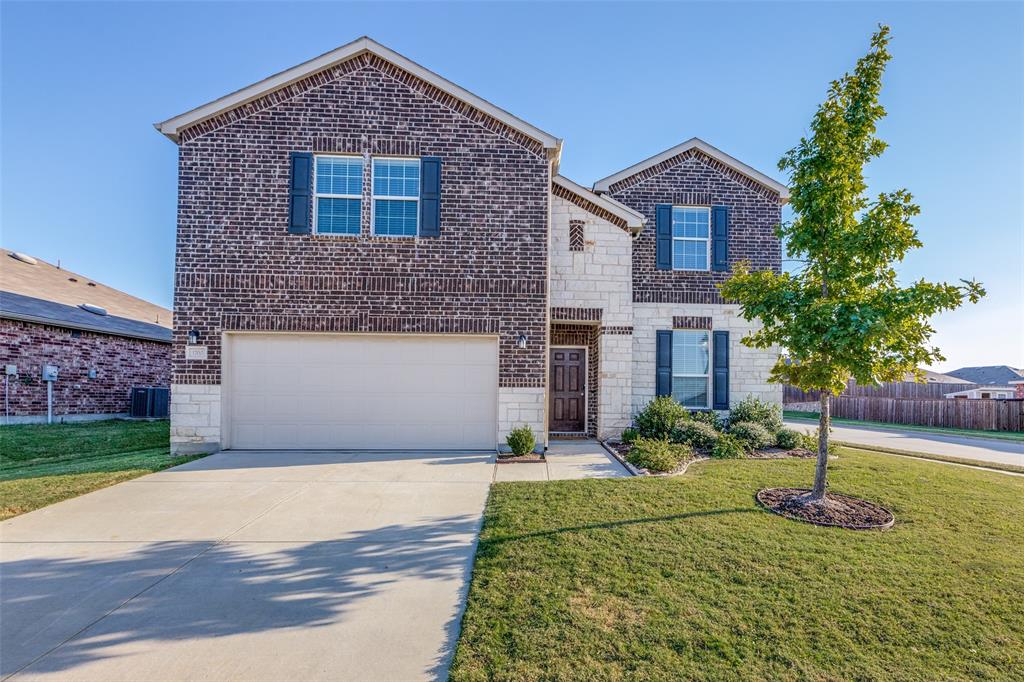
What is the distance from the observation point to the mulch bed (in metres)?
5.72

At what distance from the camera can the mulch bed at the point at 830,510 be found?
5723 millimetres

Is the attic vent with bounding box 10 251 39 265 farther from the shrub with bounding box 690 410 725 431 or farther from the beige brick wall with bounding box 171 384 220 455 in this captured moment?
the shrub with bounding box 690 410 725 431

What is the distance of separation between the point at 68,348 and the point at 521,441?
47.6 ft

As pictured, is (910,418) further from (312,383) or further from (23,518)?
(23,518)

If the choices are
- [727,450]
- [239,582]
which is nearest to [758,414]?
[727,450]

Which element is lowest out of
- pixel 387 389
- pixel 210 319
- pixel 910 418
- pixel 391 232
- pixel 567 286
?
→ pixel 910 418

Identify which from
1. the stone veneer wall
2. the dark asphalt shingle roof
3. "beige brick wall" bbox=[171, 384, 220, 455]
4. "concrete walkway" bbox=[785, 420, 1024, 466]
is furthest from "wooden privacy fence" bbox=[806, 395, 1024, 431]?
the dark asphalt shingle roof

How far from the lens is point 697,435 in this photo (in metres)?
10.2

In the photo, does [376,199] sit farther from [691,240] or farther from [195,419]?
[691,240]

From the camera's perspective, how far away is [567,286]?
11.2 m

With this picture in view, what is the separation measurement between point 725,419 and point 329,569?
10.4 m

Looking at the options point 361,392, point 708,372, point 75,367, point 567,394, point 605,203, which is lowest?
point 567,394

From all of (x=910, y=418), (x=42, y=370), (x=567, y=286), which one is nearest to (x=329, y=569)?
(x=567, y=286)

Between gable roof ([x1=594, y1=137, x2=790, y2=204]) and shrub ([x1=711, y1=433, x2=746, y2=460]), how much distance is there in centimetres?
693
